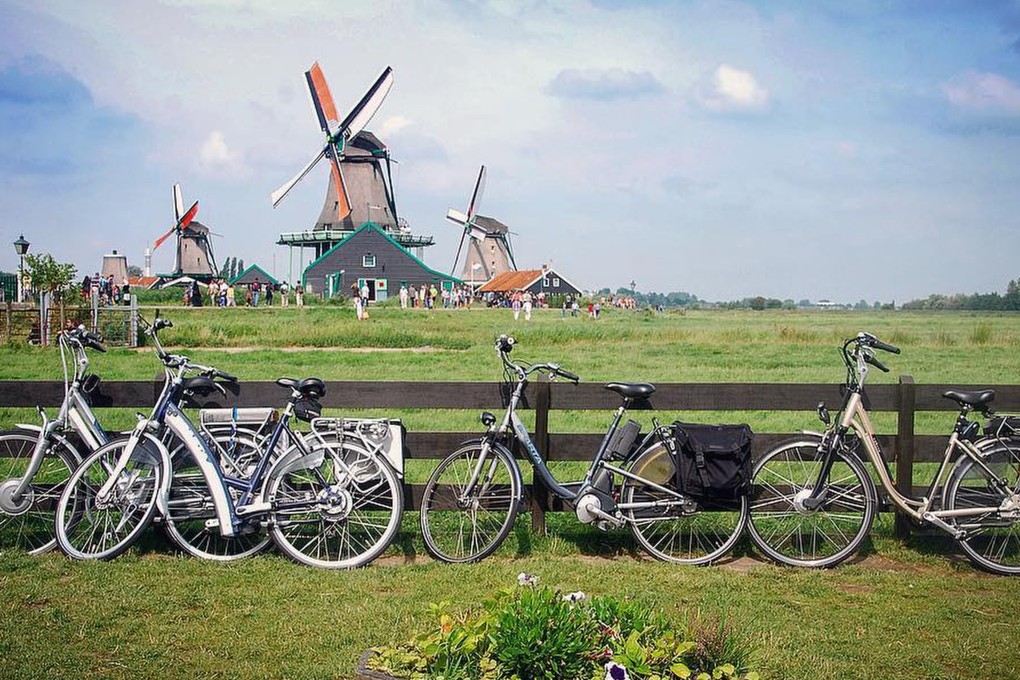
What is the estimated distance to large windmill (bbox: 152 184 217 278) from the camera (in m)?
77.4

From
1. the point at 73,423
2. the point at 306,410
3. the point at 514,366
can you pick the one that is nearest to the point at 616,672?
the point at 514,366

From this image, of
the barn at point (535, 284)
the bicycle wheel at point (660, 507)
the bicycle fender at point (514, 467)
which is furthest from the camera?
the barn at point (535, 284)

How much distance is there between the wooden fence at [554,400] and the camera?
621cm

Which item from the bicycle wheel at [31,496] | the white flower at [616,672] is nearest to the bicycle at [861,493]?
the white flower at [616,672]

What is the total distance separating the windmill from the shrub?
77670 mm

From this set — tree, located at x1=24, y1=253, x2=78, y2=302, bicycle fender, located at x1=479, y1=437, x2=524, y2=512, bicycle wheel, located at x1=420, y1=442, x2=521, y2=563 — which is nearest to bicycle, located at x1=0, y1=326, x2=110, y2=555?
bicycle wheel, located at x1=420, y1=442, x2=521, y2=563

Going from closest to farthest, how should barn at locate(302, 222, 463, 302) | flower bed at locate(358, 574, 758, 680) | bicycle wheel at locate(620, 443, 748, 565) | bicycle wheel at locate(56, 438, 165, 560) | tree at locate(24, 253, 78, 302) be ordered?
flower bed at locate(358, 574, 758, 680) < bicycle wheel at locate(56, 438, 165, 560) < bicycle wheel at locate(620, 443, 748, 565) < tree at locate(24, 253, 78, 302) < barn at locate(302, 222, 463, 302)

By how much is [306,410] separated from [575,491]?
1.69 meters

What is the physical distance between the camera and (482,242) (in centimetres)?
8262

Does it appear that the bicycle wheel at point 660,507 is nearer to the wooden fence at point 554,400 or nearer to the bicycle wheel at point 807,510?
the bicycle wheel at point 807,510

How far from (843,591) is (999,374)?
1656 cm

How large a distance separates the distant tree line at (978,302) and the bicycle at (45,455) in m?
69.4

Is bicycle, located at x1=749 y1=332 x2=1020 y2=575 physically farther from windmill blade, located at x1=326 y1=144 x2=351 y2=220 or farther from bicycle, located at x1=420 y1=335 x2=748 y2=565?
windmill blade, located at x1=326 y1=144 x2=351 y2=220

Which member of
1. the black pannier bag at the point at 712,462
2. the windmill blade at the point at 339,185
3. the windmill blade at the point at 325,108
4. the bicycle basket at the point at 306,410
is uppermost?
the windmill blade at the point at 325,108
